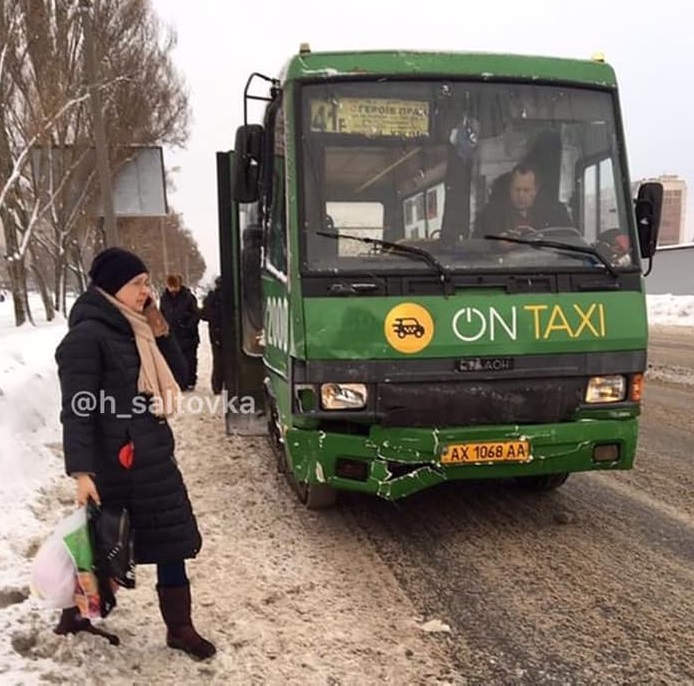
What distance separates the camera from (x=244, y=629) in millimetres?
3447

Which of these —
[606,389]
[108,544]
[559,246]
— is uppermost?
[559,246]

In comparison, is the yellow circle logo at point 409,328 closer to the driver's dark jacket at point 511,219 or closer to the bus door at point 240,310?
the driver's dark jacket at point 511,219

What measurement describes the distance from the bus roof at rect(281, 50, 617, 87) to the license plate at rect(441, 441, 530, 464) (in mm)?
2207

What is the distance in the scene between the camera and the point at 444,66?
4.43 meters

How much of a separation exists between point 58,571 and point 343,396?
1764mm

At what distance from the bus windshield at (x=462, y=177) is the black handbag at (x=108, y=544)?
71.5 inches

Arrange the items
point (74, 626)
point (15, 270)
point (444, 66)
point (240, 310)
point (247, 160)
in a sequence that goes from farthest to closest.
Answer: point (15, 270)
point (240, 310)
point (247, 160)
point (444, 66)
point (74, 626)

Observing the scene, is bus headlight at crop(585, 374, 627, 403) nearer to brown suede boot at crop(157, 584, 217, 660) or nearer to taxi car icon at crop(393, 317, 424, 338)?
taxi car icon at crop(393, 317, 424, 338)

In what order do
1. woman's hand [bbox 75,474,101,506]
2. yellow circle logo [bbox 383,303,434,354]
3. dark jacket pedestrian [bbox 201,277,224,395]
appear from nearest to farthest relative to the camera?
woman's hand [bbox 75,474,101,506] → yellow circle logo [bbox 383,303,434,354] → dark jacket pedestrian [bbox 201,277,224,395]

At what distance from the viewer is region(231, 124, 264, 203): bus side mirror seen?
15.1 feet

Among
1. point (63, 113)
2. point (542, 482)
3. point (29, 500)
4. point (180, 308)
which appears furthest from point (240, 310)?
point (63, 113)

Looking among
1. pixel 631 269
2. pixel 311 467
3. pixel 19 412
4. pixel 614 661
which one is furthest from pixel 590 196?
pixel 19 412

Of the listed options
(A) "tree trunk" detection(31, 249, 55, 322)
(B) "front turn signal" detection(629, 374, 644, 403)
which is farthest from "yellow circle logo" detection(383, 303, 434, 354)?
(A) "tree trunk" detection(31, 249, 55, 322)

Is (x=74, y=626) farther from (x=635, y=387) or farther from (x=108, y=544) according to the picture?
(x=635, y=387)
